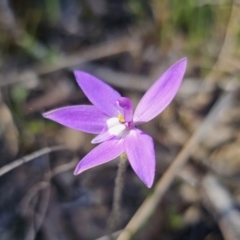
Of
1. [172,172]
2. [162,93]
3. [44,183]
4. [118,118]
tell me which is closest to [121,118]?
[118,118]

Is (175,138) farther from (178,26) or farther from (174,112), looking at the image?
(178,26)

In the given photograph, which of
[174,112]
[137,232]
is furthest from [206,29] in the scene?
[137,232]

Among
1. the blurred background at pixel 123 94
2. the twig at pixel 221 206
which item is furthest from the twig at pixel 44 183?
the twig at pixel 221 206

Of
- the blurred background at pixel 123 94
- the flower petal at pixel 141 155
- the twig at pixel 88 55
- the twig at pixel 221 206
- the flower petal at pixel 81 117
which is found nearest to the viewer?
the flower petal at pixel 141 155

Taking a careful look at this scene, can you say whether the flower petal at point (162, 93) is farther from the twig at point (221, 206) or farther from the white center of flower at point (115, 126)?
the twig at point (221, 206)

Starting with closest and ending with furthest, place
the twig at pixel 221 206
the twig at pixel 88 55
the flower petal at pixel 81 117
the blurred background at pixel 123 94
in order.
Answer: the flower petal at pixel 81 117 → the twig at pixel 221 206 → the blurred background at pixel 123 94 → the twig at pixel 88 55

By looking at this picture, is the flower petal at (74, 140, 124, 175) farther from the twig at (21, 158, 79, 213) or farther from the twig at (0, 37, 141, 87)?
the twig at (0, 37, 141, 87)

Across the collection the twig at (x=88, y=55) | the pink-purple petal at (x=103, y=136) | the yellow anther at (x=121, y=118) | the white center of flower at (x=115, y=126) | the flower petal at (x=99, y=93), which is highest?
the flower petal at (x=99, y=93)

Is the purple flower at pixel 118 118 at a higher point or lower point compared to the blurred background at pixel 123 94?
higher
